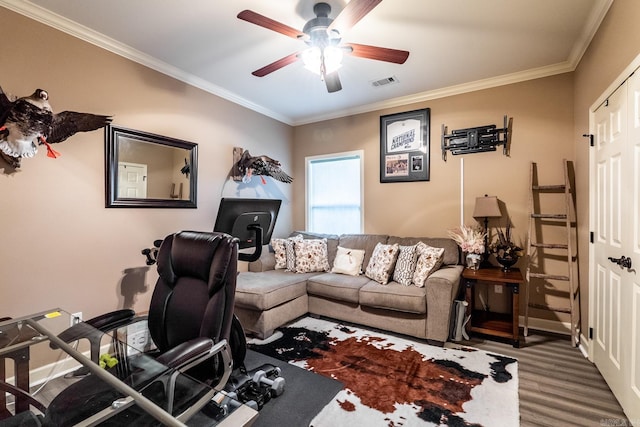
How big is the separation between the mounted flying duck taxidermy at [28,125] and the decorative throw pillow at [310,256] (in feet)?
8.40

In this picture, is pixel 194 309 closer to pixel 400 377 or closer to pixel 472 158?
pixel 400 377

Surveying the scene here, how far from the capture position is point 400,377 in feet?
7.36

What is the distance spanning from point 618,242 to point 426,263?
1454 millimetres

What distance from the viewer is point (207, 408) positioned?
1034 millimetres

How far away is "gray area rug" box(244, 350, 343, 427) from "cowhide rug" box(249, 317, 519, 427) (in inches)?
2.6

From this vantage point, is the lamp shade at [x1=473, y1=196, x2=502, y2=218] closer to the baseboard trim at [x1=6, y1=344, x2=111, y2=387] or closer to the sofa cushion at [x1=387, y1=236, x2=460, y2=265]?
the sofa cushion at [x1=387, y1=236, x2=460, y2=265]

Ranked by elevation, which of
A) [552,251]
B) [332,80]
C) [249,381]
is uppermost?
[332,80]

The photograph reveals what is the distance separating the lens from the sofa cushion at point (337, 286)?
3162 millimetres

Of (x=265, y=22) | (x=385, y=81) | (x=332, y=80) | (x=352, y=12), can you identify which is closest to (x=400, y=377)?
(x=332, y=80)

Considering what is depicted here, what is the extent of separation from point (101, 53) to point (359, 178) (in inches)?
126

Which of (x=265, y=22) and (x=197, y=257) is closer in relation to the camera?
(x=197, y=257)

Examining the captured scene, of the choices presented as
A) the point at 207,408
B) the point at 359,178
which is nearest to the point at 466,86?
the point at 359,178

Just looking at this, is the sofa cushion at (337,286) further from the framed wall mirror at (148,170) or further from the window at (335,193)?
the framed wall mirror at (148,170)

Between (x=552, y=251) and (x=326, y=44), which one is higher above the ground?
(x=326, y=44)
